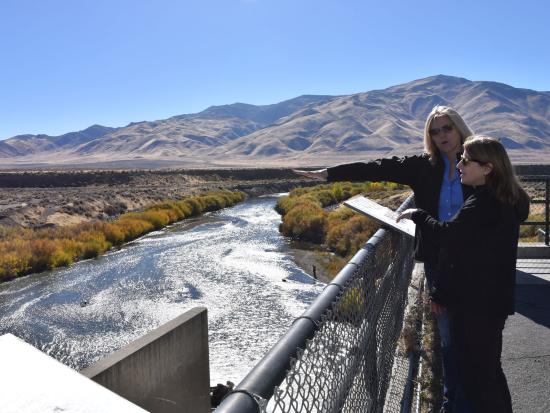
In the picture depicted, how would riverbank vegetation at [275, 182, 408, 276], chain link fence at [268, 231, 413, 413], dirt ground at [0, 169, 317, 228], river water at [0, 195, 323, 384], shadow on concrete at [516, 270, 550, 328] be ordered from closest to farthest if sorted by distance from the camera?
1. chain link fence at [268, 231, 413, 413]
2. shadow on concrete at [516, 270, 550, 328]
3. river water at [0, 195, 323, 384]
4. riverbank vegetation at [275, 182, 408, 276]
5. dirt ground at [0, 169, 317, 228]

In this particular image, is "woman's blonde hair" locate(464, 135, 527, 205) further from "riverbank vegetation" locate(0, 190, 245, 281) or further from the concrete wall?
"riverbank vegetation" locate(0, 190, 245, 281)

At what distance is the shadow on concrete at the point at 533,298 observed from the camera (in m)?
5.42

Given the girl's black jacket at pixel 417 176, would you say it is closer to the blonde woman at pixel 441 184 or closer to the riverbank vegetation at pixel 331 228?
the blonde woman at pixel 441 184

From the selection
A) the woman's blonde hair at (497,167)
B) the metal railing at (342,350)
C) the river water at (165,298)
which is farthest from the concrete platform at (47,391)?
the river water at (165,298)

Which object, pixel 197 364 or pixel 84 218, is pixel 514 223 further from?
pixel 84 218

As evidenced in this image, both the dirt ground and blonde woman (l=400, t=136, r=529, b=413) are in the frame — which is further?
the dirt ground

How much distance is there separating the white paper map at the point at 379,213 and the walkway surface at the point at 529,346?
4.56ft

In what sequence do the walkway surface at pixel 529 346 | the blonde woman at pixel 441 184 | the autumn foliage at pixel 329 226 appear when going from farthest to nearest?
the autumn foliage at pixel 329 226, the walkway surface at pixel 529 346, the blonde woman at pixel 441 184

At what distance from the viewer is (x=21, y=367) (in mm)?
1692

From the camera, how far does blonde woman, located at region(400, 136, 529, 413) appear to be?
2725mm

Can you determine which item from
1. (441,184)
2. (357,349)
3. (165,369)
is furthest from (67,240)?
(357,349)

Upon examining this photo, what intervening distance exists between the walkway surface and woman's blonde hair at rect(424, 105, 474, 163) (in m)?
1.81

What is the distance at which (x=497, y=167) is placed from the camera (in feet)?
9.19

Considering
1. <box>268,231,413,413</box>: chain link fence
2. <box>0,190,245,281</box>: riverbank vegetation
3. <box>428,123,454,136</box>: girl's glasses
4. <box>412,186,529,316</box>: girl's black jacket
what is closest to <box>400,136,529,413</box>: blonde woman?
<box>412,186,529,316</box>: girl's black jacket
